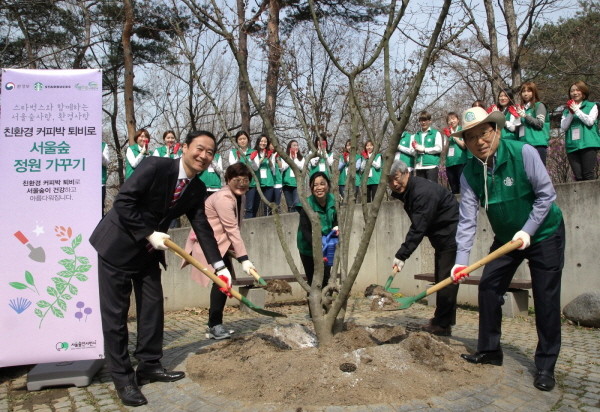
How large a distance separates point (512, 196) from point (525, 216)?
0.18 metres

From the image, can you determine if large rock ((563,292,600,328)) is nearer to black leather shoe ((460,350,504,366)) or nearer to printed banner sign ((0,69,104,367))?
black leather shoe ((460,350,504,366))

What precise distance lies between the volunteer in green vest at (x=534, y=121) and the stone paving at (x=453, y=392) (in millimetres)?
2952

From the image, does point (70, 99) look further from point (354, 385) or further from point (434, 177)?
point (434, 177)

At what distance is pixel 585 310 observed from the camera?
19.8 ft

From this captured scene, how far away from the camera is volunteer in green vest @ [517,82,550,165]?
24.8ft

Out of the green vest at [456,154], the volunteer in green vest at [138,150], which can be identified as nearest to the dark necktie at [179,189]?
the volunteer in green vest at [138,150]

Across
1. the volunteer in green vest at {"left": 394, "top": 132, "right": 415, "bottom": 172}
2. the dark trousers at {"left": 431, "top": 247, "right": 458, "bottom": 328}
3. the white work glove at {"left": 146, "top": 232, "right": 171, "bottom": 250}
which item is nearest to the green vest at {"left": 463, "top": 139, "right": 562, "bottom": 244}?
the dark trousers at {"left": 431, "top": 247, "right": 458, "bottom": 328}

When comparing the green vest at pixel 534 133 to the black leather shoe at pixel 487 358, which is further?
the green vest at pixel 534 133

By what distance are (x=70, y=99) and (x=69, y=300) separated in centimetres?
173

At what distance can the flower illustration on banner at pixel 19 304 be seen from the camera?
13.9 ft

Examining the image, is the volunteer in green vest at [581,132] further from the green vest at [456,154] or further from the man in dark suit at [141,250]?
the man in dark suit at [141,250]

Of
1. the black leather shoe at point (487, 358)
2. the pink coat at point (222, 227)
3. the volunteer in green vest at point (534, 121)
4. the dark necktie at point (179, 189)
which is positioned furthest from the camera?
the volunteer in green vest at point (534, 121)

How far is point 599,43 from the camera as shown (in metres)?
14.8

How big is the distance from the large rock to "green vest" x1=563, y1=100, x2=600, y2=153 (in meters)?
2.27
